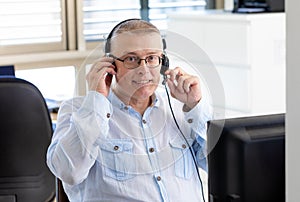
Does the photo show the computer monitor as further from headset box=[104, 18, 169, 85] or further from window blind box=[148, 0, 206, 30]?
window blind box=[148, 0, 206, 30]

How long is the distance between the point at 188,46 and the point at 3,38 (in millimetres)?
3309

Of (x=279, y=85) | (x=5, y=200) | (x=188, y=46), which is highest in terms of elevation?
(x=188, y=46)

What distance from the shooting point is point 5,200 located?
2779mm

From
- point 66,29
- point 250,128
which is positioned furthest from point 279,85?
point 250,128

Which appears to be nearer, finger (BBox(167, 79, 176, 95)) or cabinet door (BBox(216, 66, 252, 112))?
finger (BBox(167, 79, 176, 95))

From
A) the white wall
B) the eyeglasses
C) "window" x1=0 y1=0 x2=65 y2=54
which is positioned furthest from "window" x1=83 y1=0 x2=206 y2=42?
the white wall

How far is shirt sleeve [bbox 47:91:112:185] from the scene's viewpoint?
1554mm

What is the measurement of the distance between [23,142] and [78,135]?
3.71 feet

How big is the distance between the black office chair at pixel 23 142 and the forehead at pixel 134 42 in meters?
1.16

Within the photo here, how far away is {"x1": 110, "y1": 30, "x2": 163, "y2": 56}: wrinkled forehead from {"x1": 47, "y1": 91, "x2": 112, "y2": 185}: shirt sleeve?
5.1 inches

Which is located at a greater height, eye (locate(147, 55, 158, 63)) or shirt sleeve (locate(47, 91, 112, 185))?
Result: eye (locate(147, 55, 158, 63))

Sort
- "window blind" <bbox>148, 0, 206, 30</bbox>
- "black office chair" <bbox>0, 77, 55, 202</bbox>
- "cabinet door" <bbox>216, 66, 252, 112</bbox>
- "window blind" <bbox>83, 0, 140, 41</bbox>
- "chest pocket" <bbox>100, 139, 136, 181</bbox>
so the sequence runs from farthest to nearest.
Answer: "window blind" <bbox>148, 0, 206, 30</bbox> → "window blind" <bbox>83, 0, 140, 41</bbox> → "cabinet door" <bbox>216, 66, 252, 112</bbox> → "black office chair" <bbox>0, 77, 55, 202</bbox> → "chest pocket" <bbox>100, 139, 136, 181</bbox>

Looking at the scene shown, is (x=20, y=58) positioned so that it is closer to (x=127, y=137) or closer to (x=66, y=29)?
(x=66, y=29)

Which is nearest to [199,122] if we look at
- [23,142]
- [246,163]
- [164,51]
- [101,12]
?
[164,51]
